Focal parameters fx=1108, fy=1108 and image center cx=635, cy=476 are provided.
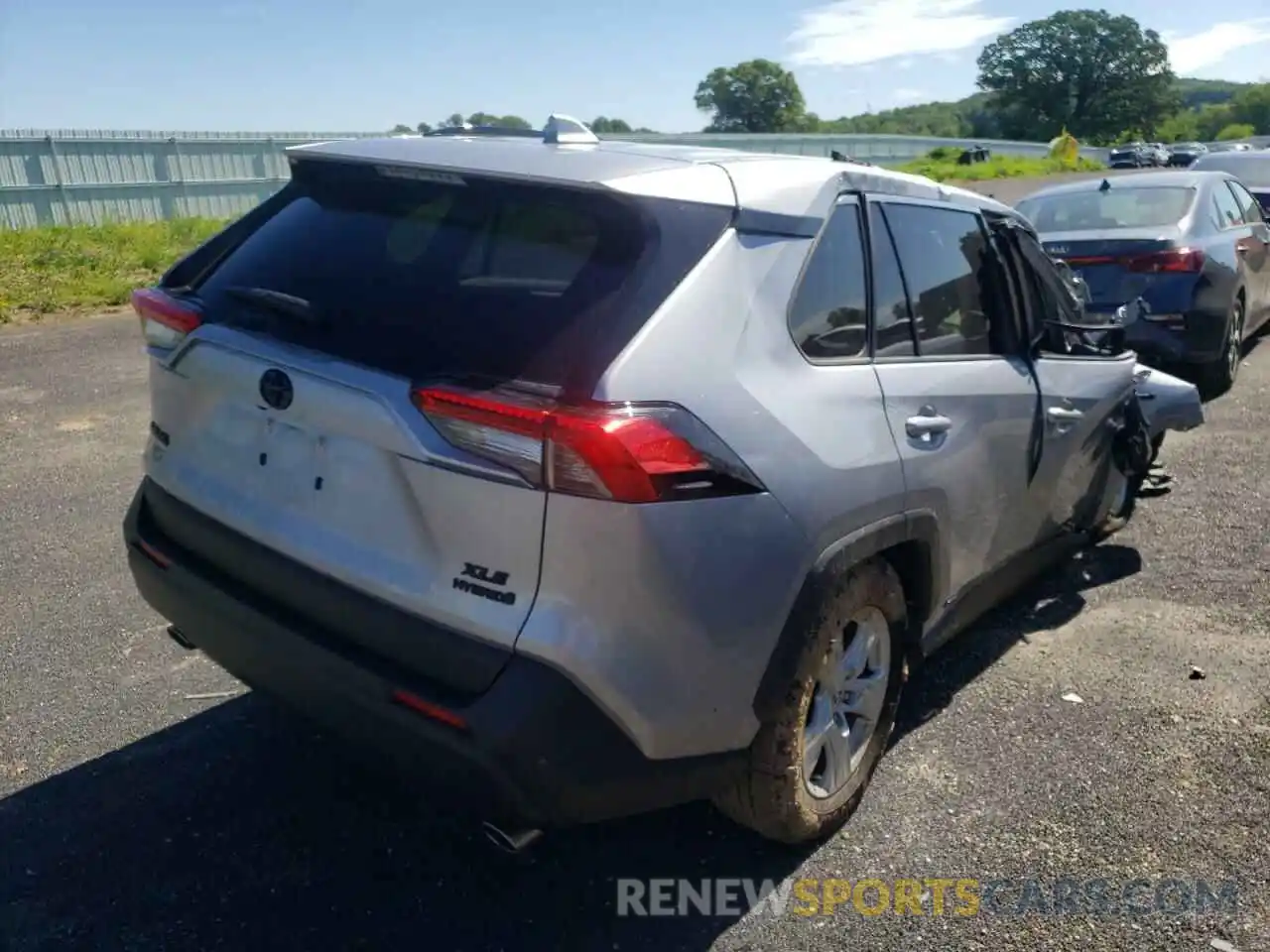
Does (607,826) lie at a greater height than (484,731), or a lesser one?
lesser

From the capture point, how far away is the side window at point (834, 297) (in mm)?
2775

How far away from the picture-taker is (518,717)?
2.24 m

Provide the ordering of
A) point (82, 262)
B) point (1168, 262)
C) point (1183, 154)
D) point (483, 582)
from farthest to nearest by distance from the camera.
→ point (1183, 154)
point (82, 262)
point (1168, 262)
point (483, 582)

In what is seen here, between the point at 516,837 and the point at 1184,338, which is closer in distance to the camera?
the point at 516,837

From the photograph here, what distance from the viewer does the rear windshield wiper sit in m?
2.64

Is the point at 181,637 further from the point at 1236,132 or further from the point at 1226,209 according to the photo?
the point at 1236,132

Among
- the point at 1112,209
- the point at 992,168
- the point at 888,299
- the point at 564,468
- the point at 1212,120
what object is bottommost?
the point at 1212,120

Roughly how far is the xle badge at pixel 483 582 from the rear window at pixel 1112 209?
7268 millimetres

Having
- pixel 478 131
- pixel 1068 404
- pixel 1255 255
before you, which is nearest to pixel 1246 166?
pixel 1255 255

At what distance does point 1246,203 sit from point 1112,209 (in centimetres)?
189

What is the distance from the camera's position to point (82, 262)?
14.1m

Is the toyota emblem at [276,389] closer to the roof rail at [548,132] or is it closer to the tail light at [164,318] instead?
the tail light at [164,318]

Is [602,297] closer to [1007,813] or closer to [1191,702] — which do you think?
[1007,813]

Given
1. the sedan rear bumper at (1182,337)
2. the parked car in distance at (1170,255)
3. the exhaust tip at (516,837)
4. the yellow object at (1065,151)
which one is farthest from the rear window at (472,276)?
the yellow object at (1065,151)
